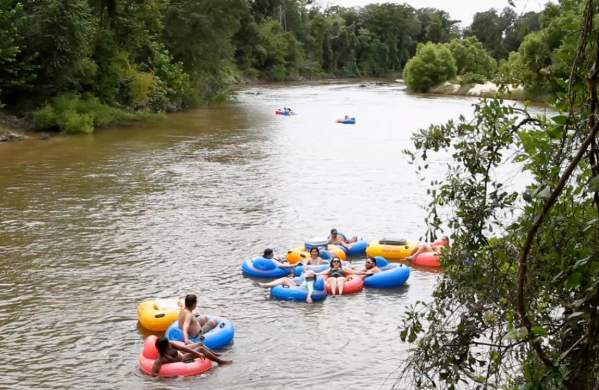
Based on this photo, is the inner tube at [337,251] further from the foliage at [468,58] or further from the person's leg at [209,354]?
the foliage at [468,58]

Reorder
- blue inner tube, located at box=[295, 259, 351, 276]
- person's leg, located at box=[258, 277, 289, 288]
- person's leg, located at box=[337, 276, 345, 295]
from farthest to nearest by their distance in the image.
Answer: blue inner tube, located at box=[295, 259, 351, 276]
person's leg, located at box=[258, 277, 289, 288]
person's leg, located at box=[337, 276, 345, 295]

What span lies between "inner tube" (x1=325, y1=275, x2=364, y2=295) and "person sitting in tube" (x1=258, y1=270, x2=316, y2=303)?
314 millimetres

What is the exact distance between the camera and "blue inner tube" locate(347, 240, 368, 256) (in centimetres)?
1343

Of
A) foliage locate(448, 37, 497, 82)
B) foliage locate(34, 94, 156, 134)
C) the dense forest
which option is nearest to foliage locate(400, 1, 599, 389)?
the dense forest

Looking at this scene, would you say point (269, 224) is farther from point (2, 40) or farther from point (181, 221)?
point (2, 40)

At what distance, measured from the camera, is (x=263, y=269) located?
12102 millimetres

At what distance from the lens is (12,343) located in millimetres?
9133

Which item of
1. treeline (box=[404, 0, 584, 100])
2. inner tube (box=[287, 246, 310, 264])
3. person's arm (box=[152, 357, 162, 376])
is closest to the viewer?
treeline (box=[404, 0, 584, 100])

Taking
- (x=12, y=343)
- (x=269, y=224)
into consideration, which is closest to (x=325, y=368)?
(x=12, y=343)

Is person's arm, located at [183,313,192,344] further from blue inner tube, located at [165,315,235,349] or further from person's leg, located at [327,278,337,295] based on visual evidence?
person's leg, located at [327,278,337,295]

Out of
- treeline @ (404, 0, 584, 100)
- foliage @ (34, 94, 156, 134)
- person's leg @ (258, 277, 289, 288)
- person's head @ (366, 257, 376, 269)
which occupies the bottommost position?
person's leg @ (258, 277, 289, 288)

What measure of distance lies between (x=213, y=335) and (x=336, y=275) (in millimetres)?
3049

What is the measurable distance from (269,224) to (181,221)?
1919 millimetres

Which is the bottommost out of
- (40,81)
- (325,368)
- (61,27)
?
(325,368)
